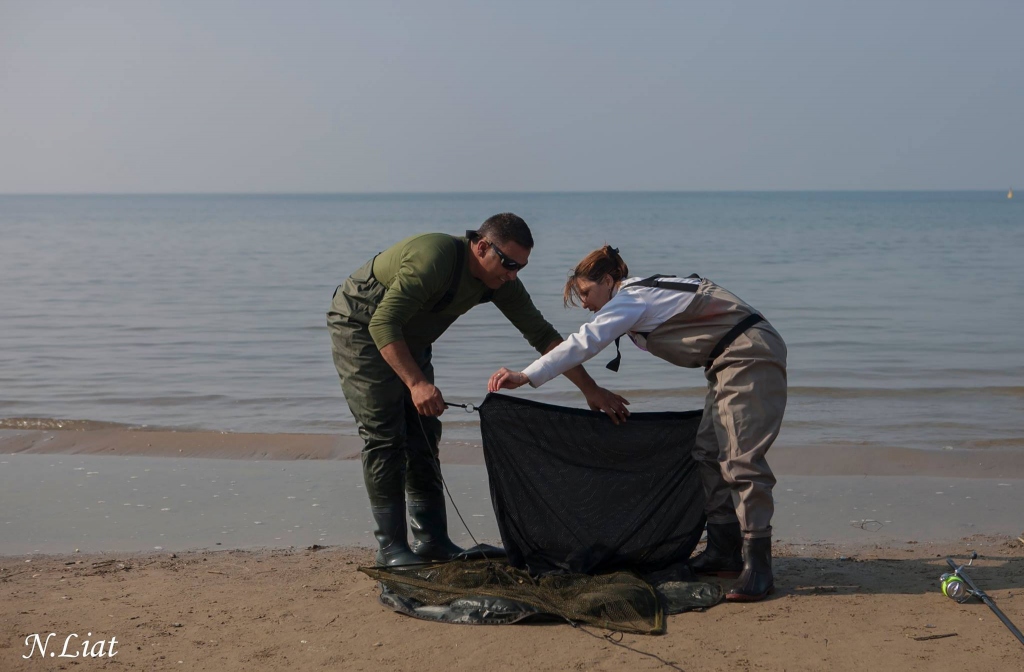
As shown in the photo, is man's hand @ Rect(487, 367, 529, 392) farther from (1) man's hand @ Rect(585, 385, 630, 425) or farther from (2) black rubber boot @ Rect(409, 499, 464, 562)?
(2) black rubber boot @ Rect(409, 499, 464, 562)

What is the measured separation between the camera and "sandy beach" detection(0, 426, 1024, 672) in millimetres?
3758

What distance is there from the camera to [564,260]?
98.0ft

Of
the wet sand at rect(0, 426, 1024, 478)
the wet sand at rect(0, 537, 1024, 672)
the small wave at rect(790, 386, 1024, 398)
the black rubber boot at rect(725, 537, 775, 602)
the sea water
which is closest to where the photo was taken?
the wet sand at rect(0, 537, 1024, 672)

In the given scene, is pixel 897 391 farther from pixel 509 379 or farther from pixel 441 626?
pixel 441 626

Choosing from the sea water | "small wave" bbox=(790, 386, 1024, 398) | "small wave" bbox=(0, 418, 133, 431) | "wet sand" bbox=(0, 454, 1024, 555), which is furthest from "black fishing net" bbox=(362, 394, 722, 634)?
"small wave" bbox=(790, 386, 1024, 398)

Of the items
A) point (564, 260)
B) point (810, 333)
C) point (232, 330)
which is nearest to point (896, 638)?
point (810, 333)

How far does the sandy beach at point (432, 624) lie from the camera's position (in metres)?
3.76

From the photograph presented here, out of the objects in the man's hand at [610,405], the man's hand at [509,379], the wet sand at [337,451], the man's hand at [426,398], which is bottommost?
the wet sand at [337,451]

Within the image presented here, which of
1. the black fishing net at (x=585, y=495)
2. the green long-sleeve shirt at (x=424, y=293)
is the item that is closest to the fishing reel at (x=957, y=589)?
the black fishing net at (x=585, y=495)

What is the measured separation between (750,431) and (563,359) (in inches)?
34.0

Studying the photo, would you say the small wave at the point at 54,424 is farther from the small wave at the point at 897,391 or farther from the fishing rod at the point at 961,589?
the fishing rod at the point at 961,589

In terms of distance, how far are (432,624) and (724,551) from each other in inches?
56.0

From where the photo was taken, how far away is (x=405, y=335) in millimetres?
4824

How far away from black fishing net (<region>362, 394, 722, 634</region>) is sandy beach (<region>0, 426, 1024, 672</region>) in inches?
17.2
